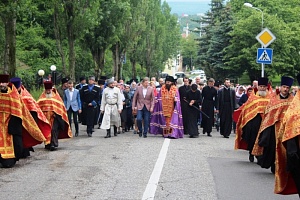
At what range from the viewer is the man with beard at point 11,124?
41.8ft

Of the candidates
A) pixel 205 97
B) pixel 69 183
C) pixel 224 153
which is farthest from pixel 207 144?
pixel 69 183

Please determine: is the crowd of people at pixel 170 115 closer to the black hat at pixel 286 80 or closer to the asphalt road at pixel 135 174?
the black hat at pixel 286 80

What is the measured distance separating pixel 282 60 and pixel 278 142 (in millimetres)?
54808

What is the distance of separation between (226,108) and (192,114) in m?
1.21

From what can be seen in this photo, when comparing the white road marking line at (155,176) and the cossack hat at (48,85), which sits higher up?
the cossack hat at (48,85)

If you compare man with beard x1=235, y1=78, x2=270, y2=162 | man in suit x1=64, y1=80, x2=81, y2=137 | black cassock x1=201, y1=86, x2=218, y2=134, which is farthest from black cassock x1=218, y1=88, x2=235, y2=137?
man with beard x1=235, y1=78, x2=270, y2=162

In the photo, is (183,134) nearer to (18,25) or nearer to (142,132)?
(142,132)

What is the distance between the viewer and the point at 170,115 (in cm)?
2053

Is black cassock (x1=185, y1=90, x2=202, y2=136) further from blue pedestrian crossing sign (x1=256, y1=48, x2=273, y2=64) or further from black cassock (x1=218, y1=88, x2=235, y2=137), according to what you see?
blue pedestrian crossing sign (x1=256, y1=48, x2=273, y2=64)

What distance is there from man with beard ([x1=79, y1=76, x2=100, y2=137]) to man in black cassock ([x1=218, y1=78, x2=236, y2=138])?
4032 millimetres

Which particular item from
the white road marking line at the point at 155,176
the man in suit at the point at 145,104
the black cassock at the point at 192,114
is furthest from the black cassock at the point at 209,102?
the white road marking line at the point at 155,176

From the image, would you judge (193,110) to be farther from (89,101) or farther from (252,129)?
(252,129)

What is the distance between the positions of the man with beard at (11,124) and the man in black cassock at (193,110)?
8352 millimetres

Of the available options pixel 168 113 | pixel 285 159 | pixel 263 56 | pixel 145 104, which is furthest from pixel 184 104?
pixel 285 159
